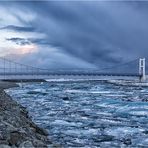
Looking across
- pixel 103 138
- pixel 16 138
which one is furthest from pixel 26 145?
pixel 103 138

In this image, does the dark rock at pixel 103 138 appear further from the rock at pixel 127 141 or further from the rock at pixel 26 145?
the rock at pixel 26 145

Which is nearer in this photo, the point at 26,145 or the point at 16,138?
the point at 26,145

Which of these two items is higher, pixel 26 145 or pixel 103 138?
pixel 26 145

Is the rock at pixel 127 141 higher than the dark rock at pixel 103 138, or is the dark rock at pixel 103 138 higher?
the dark rock at pixel 103 138

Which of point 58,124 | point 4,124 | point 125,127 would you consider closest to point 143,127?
point 125,127

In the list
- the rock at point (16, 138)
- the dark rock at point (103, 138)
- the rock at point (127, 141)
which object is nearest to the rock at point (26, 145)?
the rock at point (16, 138)

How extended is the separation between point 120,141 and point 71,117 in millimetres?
10242

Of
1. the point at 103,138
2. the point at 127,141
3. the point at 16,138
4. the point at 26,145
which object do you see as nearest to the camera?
the point at 26,145

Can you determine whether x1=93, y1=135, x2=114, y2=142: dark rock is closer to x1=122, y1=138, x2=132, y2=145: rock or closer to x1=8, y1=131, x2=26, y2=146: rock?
x1=122, y1=138, x2=132, y2=145: rock

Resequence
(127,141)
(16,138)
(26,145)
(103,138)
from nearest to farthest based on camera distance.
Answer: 1. (26,145)
2. (16,138)
3. (127,141)
4. (103,138)

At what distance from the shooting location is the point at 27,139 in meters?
14.7

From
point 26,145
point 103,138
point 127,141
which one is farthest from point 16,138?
point 127,141

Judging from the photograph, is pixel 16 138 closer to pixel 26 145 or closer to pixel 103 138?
pixel 26 145

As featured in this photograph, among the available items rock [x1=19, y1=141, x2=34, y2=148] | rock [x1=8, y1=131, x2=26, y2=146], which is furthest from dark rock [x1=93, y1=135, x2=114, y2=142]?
rock [x1=19, y1=141, x2=34, y2=148]
